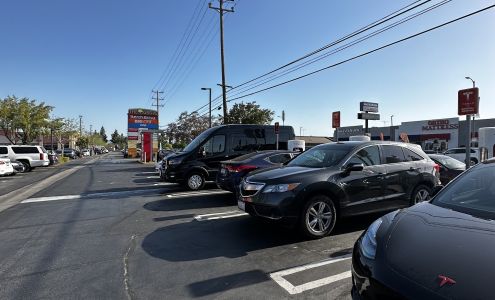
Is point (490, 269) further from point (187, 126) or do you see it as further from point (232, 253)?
point (187, 126)

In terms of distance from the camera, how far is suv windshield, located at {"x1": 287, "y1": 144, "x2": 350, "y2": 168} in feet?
21.7

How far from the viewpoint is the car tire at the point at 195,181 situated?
12.3m

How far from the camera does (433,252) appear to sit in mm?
2559

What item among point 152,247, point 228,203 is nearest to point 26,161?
point 228,203

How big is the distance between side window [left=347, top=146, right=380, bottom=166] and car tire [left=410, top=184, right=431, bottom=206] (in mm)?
1122

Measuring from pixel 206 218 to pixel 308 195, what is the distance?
8.97 ft

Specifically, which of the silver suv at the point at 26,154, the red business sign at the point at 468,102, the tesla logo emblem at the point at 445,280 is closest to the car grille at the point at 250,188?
the tesla logo emblem at the point at 445,280

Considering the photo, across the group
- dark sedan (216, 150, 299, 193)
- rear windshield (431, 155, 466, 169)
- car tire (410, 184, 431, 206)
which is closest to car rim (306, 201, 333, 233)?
car tire (410, 184, 431, 206)

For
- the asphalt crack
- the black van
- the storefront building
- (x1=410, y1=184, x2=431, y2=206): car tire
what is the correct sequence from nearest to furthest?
the asphalt crack
(x1=410, y1=184, x2=431, y2=206): car tire
the black van
the storefront building

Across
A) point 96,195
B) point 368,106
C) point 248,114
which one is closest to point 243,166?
point 96,195

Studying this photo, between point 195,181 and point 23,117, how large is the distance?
3897 centimetres

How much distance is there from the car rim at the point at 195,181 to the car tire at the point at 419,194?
726 centimetres

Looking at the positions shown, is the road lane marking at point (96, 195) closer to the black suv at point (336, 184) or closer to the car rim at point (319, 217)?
the black suv at point (336, 184)

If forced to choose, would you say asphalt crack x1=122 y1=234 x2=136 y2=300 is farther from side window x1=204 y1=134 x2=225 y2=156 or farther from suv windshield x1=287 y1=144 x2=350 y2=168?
side window x1=204 y1=134 x2=225 y2=156
